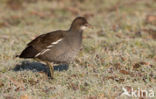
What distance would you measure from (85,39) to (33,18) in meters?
4.87

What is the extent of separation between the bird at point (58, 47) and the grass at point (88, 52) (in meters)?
0.38

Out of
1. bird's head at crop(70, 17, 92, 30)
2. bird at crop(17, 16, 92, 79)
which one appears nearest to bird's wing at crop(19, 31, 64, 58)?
bird at crop(17, 16, 92, 79)

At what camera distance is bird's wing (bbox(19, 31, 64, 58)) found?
7.07 m

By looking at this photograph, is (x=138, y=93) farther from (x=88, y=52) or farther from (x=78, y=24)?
(x=88, y=52)

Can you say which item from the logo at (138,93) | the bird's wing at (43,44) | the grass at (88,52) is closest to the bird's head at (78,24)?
the bird's wing at (43,44)

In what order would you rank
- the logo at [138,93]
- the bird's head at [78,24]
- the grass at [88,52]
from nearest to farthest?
the logo at [138,93]
the grass at [88,52]
the bird's head at [78,24]

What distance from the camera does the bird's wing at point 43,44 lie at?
278 inches

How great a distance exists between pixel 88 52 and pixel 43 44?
8.77ft

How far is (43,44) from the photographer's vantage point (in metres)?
7.15

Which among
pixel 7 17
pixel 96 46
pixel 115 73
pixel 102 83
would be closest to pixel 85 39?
pixel 96 46

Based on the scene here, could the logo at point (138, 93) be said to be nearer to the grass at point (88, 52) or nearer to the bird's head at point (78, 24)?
the grass at point (88, 52)

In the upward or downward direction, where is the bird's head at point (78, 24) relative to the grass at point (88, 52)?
upward

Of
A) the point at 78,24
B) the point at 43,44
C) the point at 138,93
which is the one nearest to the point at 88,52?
the point at 78,24

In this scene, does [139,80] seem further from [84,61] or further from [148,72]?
[84,61]
